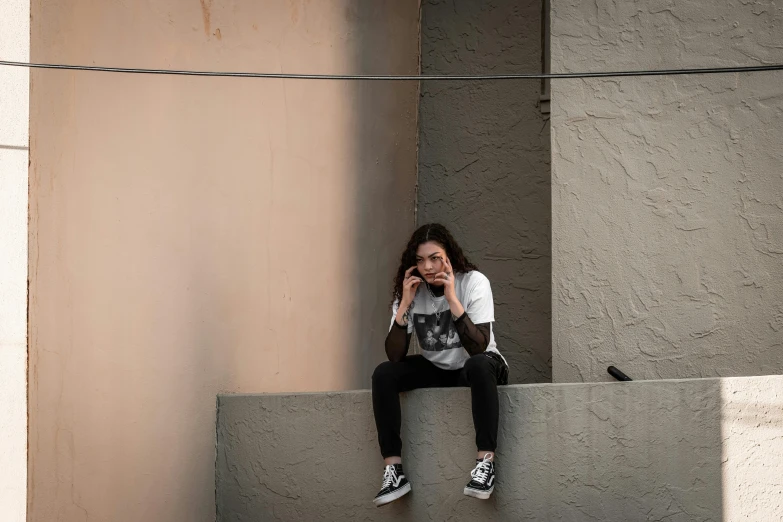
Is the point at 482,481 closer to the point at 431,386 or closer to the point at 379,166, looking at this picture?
the point at 431,386

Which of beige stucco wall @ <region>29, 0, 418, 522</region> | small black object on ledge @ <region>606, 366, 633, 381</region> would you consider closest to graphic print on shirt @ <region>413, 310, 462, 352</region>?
small black object on ledge @ <region>606, 366, 633, 381</region>

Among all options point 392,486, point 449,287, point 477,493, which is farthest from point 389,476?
point 449,287

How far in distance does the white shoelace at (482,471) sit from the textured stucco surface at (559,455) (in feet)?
0.66

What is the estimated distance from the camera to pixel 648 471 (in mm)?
4309

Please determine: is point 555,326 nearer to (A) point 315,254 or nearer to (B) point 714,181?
(B) point 714,181

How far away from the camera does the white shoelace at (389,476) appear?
450cm

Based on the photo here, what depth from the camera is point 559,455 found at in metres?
4.43

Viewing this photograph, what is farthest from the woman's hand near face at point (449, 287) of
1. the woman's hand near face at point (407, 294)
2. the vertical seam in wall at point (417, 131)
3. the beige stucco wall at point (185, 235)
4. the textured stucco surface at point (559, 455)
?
the vertical seam in wall at point (417, 131)

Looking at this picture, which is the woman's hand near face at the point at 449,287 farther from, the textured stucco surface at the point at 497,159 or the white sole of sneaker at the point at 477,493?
the textured stucco surface at the point at 497,159

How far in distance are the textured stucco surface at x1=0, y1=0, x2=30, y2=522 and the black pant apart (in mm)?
1552

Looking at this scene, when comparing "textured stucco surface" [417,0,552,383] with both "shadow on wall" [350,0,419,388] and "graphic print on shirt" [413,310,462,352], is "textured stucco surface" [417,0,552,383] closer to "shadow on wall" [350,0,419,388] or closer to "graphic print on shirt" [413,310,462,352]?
"shadow on wall" [350,0,419,388]

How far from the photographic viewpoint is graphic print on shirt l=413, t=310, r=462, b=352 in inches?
185

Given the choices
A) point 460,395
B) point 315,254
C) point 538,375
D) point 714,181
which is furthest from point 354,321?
point 714,181

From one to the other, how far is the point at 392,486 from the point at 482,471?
46 cm
